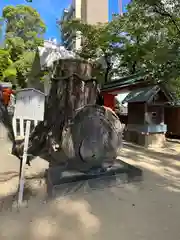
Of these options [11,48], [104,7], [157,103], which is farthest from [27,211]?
[104,7]

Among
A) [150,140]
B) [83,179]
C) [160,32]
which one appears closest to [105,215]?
[83,179]

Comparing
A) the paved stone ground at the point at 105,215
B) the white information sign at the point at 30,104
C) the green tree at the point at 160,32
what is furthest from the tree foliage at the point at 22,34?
the paved stone ground at the point at 105,215

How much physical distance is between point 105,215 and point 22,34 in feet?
62.9

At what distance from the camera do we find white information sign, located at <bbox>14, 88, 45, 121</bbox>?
10.1ft

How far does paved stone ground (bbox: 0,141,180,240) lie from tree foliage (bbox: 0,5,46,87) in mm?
13015

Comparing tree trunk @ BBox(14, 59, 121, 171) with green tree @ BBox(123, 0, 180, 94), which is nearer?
tree trunk @ BBox(14, 59, 121, 171)

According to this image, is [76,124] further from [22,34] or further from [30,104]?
[22,34]

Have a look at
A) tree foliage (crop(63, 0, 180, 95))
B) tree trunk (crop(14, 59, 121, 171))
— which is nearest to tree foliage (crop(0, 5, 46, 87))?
tree foliage (crop(63, 0, 180, 95))

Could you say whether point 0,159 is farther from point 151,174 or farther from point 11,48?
point 11,48

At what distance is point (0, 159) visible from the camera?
5098 millimetres

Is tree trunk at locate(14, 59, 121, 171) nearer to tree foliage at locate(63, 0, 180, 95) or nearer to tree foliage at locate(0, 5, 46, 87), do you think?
tree foliage at locate(63, 0, 180, 95)

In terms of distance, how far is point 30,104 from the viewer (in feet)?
10.2

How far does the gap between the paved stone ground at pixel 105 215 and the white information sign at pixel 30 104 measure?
130 cm

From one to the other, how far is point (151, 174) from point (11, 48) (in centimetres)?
1516
